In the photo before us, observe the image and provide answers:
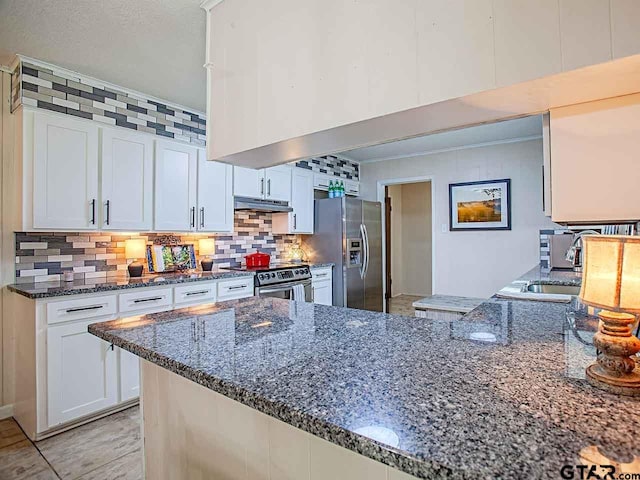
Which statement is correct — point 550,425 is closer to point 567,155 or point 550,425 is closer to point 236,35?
point 567,155

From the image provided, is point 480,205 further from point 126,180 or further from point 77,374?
point 77,374

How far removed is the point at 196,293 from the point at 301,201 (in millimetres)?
1920

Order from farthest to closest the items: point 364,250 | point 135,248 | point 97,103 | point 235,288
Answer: point 364,250, point 235,288, point 135,248, point 97,103

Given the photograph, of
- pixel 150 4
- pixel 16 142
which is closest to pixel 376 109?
pixel 150 4

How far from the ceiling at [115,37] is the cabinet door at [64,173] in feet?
1.45

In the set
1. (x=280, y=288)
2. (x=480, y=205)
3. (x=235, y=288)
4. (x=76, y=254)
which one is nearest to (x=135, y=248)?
(x=76, y=254)

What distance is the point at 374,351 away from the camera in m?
0.93

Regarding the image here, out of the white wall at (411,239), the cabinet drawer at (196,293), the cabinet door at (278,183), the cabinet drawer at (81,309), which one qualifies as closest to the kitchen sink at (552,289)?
the cabinet drawer at (196,293)

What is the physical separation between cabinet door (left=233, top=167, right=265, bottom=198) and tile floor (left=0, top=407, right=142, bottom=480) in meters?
2.25

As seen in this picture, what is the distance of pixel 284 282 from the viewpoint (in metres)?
3.64

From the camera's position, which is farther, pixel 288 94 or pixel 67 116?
pixel 67 116

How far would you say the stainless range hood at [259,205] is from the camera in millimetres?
3664

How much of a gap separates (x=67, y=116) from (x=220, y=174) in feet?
4.28

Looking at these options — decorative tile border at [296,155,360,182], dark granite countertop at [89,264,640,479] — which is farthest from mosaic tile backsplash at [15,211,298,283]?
dark granite countertop at [89,264,640,479]
